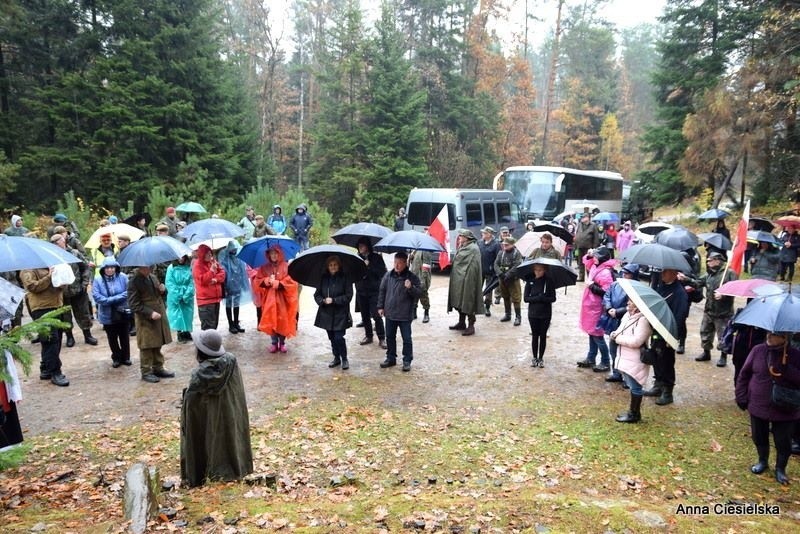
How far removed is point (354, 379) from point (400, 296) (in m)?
1.39

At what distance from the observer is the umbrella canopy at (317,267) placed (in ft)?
25.7

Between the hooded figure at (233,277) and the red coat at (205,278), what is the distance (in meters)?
0.73

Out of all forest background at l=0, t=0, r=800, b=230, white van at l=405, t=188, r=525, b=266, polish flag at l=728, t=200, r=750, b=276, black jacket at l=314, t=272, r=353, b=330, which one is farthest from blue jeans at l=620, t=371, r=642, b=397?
forest background at l=0, t=0, r=800, b=230

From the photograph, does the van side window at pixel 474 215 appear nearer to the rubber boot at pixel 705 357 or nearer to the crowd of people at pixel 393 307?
the crowd of people at pixel 393 307

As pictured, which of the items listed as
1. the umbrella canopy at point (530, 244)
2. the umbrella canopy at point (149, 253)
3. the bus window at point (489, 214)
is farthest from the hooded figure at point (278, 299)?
the bus window at point (489, 214)

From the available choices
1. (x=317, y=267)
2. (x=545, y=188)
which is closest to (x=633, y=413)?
(x=317, y=267)

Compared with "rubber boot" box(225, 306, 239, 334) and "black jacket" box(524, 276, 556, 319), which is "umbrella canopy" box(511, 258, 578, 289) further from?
"rubber boot" box(225, 306, 239, 334)

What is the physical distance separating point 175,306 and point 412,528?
6.25 meters

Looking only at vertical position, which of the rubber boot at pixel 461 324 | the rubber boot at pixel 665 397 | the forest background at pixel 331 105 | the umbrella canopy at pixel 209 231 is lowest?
the rubber boot at pixel 665 397

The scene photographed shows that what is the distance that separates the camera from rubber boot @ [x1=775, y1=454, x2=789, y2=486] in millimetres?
5133

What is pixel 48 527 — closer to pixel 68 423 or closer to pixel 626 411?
pixel 68 423

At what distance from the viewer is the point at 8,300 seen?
14.3ft

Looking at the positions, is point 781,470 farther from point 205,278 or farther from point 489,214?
point 489,214

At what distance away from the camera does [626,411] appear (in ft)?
22.0
